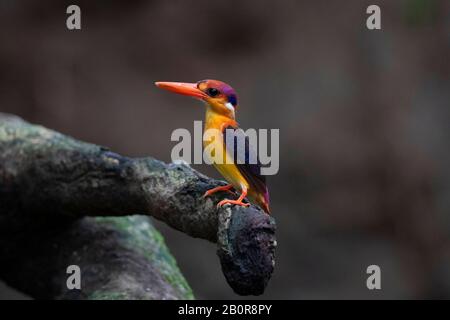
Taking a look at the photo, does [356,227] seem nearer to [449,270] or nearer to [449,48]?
[449,270]

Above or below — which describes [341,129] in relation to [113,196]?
above

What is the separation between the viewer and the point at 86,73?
6.38m

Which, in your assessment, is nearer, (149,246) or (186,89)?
(186,89)

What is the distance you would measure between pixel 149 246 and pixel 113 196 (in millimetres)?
612

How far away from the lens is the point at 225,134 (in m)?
2.25

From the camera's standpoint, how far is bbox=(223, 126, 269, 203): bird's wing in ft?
7.34

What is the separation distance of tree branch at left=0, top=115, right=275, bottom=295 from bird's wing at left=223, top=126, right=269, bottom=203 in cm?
12

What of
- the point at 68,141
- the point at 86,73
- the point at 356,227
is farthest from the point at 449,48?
the point at 68,141

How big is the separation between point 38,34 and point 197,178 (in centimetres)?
429

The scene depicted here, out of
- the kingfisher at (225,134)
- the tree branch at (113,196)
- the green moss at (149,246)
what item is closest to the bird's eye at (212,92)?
the kingfisher at (225,134)

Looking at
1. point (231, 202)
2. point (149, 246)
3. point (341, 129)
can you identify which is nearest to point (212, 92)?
point (231, 202)

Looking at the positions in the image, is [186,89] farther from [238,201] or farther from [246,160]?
[238,201]

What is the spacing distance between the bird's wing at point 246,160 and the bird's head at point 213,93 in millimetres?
59
